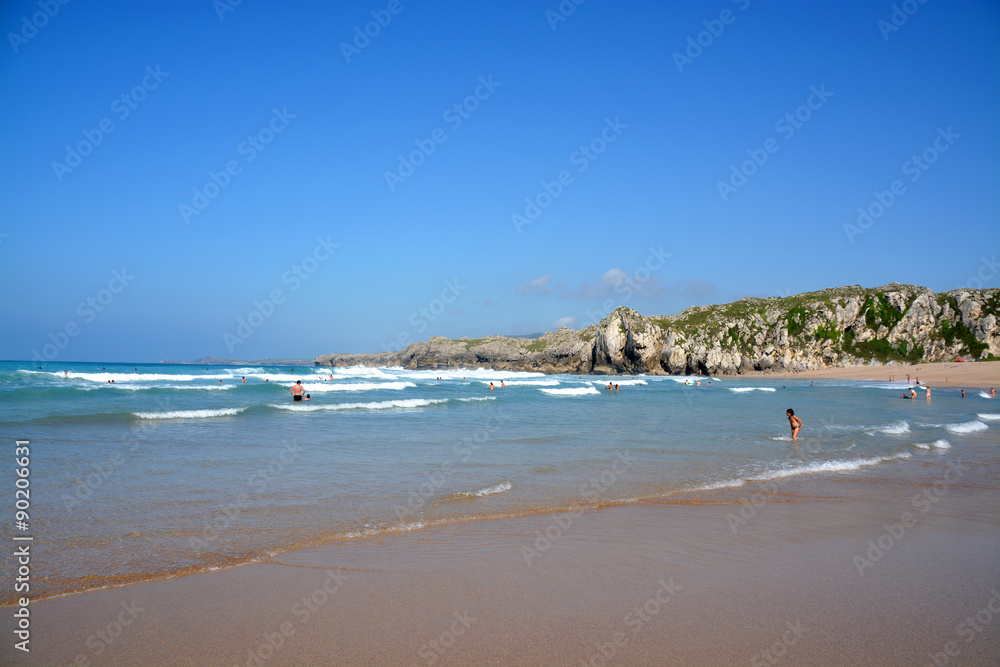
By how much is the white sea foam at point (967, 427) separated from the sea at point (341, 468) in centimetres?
4

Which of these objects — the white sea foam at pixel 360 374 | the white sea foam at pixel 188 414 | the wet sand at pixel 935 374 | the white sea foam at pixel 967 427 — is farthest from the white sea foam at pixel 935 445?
the white sea foam at pixel 360 374

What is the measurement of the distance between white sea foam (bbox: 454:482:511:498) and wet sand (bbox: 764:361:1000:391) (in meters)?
59.7

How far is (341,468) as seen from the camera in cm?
1146

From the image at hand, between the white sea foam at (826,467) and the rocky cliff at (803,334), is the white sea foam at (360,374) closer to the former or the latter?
the rocky cliff at (803,334)

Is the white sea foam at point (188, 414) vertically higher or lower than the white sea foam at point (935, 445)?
higher

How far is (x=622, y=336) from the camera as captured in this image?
325 ft

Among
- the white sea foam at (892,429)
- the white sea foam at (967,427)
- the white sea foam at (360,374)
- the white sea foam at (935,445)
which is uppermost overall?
the white sea foam at (360,374)

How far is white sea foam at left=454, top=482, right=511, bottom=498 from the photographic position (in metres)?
9.34

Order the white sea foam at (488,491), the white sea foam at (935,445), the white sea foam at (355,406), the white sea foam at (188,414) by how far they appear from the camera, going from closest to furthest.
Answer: the white sea foam at (488,491) < the white sea foam at (935,445) < the white sea foam at (188,414) < the white sea foam at (355,406)

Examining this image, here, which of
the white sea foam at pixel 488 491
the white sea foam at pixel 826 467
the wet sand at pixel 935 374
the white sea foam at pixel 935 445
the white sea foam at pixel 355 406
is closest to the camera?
the white sea foam at pixel 488 491

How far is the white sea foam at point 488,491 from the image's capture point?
9.34 metres

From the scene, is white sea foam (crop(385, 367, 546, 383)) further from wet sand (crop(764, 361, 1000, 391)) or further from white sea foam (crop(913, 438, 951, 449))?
white sea foam (crop(913, 438, 951, 449))

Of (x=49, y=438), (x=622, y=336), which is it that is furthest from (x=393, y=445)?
(x=622, y=336)

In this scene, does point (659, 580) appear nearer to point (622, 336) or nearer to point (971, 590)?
point (971, 590)
